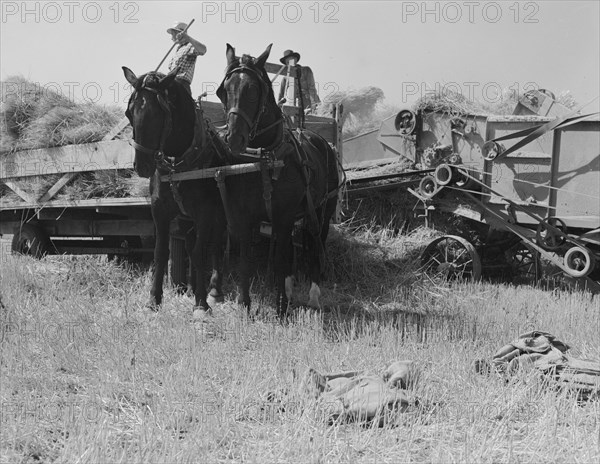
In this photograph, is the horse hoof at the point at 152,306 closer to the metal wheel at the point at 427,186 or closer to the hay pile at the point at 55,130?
the hay pile at the point at 55,130

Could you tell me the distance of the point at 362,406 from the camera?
112 inches

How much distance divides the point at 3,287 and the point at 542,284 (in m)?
6.47

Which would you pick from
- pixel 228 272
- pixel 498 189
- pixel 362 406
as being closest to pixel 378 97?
pixel 498 189

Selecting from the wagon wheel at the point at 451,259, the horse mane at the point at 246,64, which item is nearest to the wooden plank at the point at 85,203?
the horse mane at the point at 246,64

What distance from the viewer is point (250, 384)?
3213 millimetres

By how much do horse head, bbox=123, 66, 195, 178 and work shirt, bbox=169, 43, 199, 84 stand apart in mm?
1189

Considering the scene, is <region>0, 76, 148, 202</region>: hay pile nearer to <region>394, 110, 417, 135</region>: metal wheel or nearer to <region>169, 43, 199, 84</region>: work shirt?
<region>169, 43, 199, 84</region>: work shirt

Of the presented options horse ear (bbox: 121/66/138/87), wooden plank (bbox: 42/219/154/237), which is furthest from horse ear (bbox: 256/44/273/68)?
wooden plank (bbox: 42/219/154/237)

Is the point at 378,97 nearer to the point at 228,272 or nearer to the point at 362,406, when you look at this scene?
the point at 228,272

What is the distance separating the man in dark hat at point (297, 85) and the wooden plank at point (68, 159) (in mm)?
2160

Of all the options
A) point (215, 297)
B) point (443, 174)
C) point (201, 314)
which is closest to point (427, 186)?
point (443, 174)

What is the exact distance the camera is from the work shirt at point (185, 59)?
6.28 metres

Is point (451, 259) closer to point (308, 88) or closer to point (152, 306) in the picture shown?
point (308, 88)

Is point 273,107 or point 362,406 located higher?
point 273,107
